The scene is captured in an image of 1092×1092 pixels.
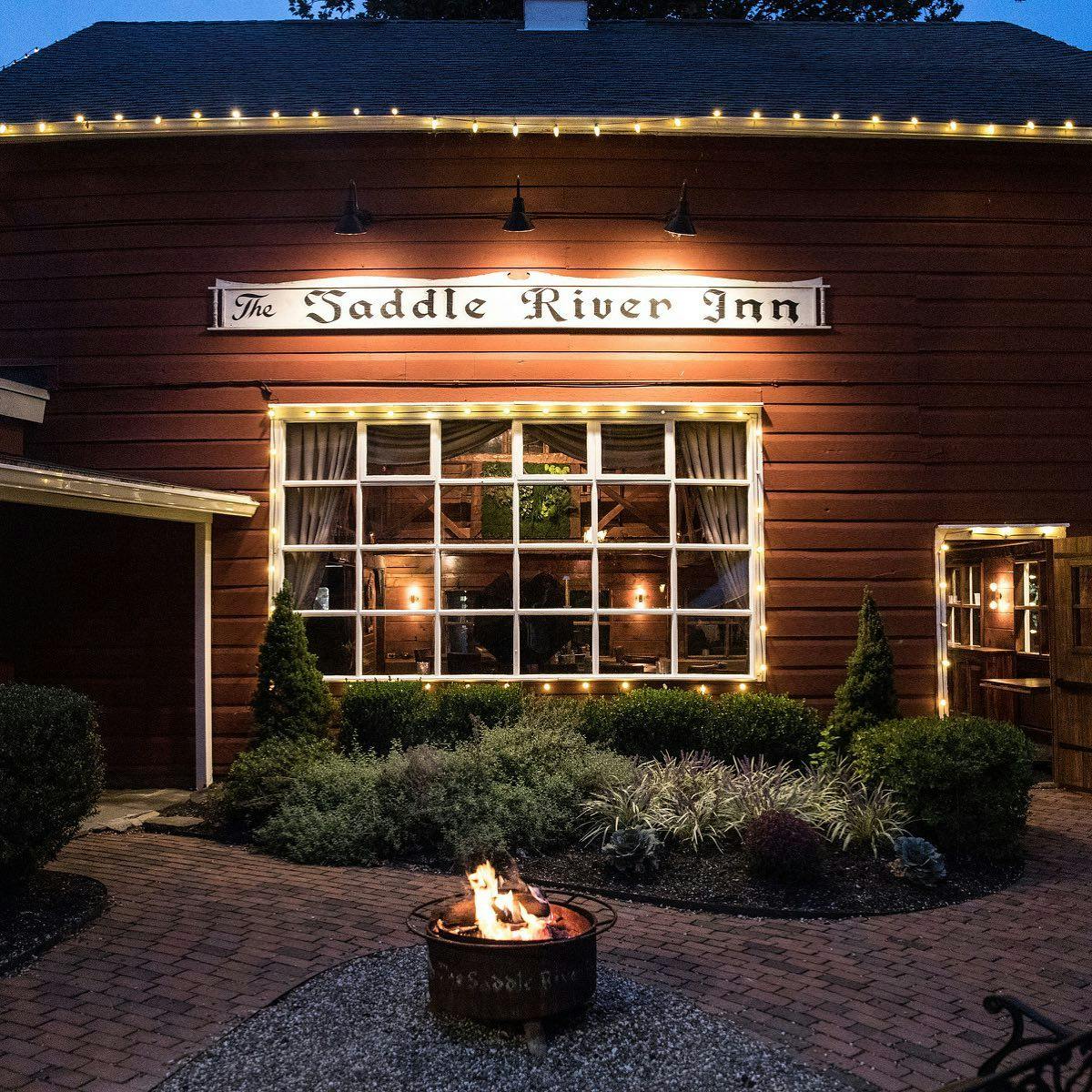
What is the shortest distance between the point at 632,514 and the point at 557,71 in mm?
4743

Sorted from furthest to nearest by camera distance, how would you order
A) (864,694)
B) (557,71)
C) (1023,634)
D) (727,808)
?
(1023,634) → (557,71) → (864,694) → (727,808)

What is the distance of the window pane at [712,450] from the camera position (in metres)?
9.59

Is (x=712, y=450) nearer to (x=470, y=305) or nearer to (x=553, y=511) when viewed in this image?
(x=553, y=511)

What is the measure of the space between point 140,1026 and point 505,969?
155 centimetres

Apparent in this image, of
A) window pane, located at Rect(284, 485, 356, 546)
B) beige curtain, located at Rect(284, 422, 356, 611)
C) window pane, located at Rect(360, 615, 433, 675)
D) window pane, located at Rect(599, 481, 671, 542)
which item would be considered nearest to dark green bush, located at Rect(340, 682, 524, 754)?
window pane, located at Rect(360, 615, 433, 675)

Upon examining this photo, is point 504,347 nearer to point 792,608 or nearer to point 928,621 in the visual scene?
point 792,608

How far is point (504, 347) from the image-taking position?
9492 millimetres

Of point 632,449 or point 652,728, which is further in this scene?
point 632,449

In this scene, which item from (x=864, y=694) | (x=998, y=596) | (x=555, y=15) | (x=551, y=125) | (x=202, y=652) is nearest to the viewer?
(x=864, y=694)

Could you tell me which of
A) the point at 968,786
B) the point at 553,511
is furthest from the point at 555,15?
the point at 968,786

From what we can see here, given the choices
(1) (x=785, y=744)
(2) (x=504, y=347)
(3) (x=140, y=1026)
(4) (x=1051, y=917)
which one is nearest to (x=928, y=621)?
(1) (x=785, y=744)

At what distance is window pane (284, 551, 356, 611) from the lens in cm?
948

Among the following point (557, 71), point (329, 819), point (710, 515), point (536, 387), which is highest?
point (557, 71)

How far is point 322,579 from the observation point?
374 inches
